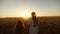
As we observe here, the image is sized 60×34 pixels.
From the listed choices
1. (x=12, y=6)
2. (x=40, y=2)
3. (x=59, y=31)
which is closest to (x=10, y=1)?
(x=12, y=6)

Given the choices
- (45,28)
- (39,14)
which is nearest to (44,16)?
(39,14)

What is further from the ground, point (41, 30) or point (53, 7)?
point (53, 7)

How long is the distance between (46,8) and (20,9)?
0.92m

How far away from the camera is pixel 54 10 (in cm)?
520

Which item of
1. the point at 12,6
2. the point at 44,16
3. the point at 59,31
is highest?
the point at 12,6

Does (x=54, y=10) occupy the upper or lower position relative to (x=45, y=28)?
upper

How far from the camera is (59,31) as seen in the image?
15.8ft

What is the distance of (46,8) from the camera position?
5.21 meters

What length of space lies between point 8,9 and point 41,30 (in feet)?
4.54

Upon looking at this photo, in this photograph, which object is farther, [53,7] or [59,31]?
[53,7]

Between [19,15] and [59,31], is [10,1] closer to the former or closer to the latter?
[19,15]

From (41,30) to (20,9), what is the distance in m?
1.04

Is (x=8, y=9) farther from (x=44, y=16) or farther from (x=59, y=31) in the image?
(x=59, y=31)

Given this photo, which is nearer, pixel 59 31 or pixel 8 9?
pixel 59 31
